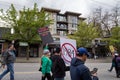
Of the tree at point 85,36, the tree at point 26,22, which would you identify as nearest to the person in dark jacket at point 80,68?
the tree at point 26,22

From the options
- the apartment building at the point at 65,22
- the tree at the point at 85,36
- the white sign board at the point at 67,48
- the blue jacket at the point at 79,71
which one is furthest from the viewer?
the apartment building at the point at 65,22

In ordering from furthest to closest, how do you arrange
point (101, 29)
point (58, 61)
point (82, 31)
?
point (101, 29)
point (82, 31)
point (58, 61)

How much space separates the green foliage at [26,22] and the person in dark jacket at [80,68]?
31067mm

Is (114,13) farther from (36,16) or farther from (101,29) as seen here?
(36,16)

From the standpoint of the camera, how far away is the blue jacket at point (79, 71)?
154 inches

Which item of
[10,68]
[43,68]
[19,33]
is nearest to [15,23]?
[19,33]

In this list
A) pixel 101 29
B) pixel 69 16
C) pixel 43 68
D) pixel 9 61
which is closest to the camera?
pixel 43 68

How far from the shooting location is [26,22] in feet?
118

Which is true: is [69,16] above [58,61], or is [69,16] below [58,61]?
above

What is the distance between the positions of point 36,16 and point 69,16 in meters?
42.6

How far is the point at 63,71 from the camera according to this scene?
6742 mm

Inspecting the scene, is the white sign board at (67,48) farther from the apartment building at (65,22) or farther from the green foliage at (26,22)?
the apartment building at (65,22)

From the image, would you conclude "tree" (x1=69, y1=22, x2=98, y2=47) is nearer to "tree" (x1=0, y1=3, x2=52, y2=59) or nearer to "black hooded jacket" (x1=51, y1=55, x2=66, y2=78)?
"tree" (x1=0, y1=3, x2=52, y2=59)

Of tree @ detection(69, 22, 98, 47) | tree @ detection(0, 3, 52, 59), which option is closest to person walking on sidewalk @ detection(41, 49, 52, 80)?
tree @ detection(0, 3, 52, 59)
